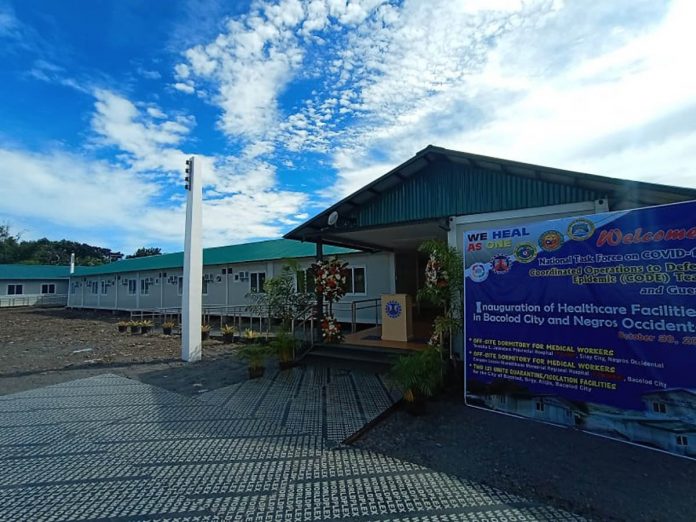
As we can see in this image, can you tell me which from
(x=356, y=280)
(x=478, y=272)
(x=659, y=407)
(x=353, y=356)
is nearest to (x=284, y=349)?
(x=353, y=356)

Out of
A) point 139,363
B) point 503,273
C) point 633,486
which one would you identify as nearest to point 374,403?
point 503,273

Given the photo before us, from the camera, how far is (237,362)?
9.02 meters

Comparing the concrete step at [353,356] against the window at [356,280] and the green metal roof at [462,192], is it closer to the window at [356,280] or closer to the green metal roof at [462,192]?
the green metal roof at [462,192]

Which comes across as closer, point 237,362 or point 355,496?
point 355,496

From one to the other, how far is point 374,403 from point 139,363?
6844 mm

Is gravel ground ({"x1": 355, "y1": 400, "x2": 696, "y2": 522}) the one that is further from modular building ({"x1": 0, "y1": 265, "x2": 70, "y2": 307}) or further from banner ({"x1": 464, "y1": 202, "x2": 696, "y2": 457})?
modular building ({"x1": 0, "y1": 265, "x2": 70, "y2": 307})

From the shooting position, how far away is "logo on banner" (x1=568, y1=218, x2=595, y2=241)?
4129 millimetres

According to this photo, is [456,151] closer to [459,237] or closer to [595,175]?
[459,237]

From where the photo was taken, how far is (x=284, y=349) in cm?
791

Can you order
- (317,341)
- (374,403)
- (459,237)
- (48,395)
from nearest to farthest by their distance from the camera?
(374,403)
(48,395)
(459,237)
(317,341)

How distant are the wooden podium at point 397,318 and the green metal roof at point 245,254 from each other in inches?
231

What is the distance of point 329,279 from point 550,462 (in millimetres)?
5552

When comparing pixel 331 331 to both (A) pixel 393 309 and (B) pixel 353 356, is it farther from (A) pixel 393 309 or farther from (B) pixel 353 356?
(A) pixel 393 309

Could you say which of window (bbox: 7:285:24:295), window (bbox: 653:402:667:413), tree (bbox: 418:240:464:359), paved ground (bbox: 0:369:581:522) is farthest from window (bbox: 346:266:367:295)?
window (bbox: 7:285:24:295)
